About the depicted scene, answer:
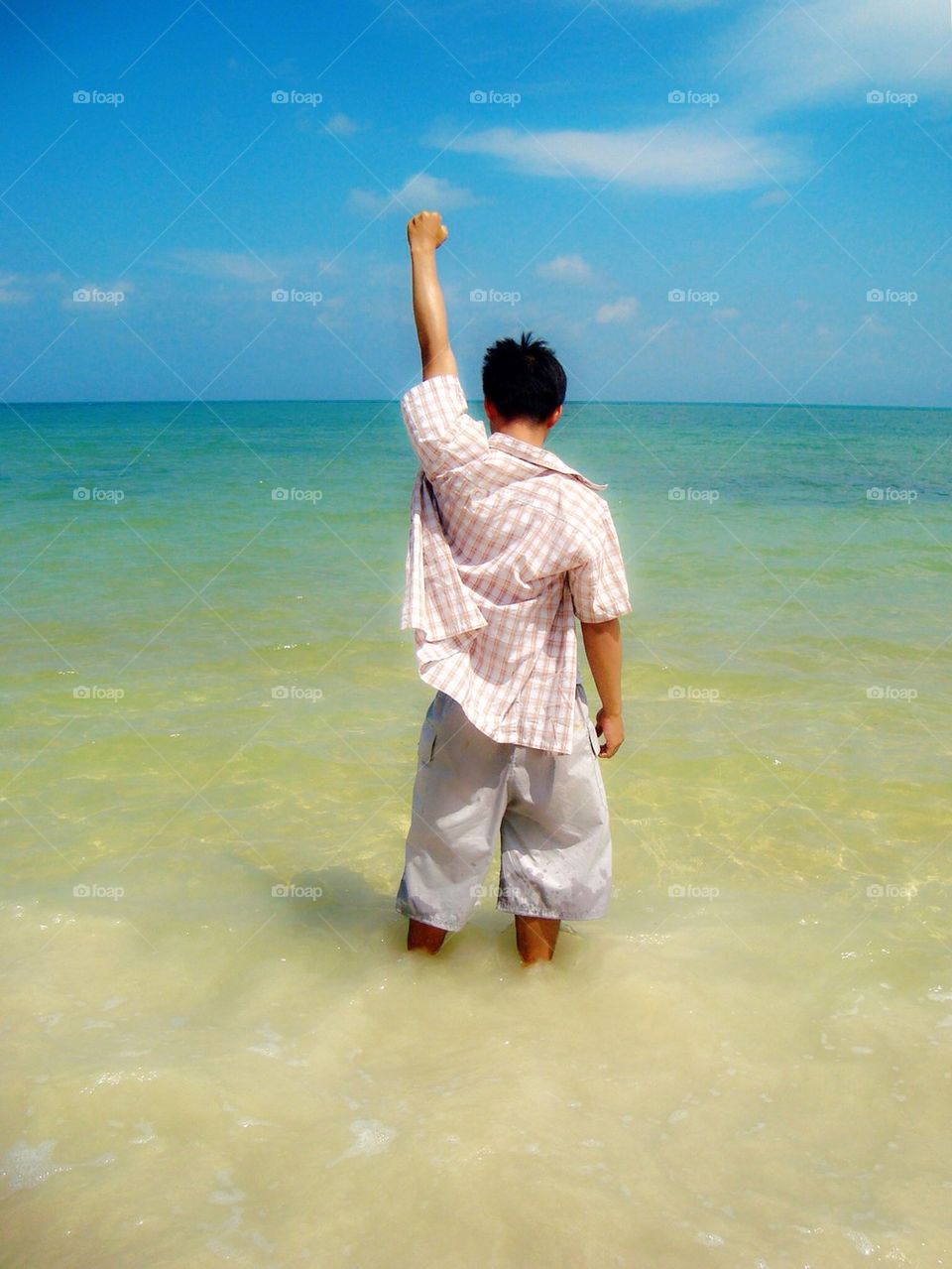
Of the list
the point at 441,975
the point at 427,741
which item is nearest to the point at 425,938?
the point at 441,975

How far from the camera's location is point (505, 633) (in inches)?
109

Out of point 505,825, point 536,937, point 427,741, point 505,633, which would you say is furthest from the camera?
point 536,937

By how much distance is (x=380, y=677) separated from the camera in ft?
20.1

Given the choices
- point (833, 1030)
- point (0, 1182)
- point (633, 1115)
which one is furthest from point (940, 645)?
point (0, 1182)

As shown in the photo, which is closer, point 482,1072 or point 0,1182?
point 0,1182

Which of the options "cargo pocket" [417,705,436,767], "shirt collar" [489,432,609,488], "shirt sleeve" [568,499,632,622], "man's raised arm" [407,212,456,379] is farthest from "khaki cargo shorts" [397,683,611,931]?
"man's raised arm" [407,212,456,379]

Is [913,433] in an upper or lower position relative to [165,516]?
upper

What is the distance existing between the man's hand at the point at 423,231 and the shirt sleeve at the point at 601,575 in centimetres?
82

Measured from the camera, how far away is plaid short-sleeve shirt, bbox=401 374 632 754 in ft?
8.63

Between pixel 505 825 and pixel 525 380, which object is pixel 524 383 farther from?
pixel 505 825

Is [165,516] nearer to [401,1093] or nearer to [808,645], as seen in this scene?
[808,645]

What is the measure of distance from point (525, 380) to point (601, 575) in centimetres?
53

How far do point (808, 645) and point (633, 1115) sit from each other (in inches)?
188

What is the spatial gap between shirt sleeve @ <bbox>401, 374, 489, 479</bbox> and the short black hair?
11cm
